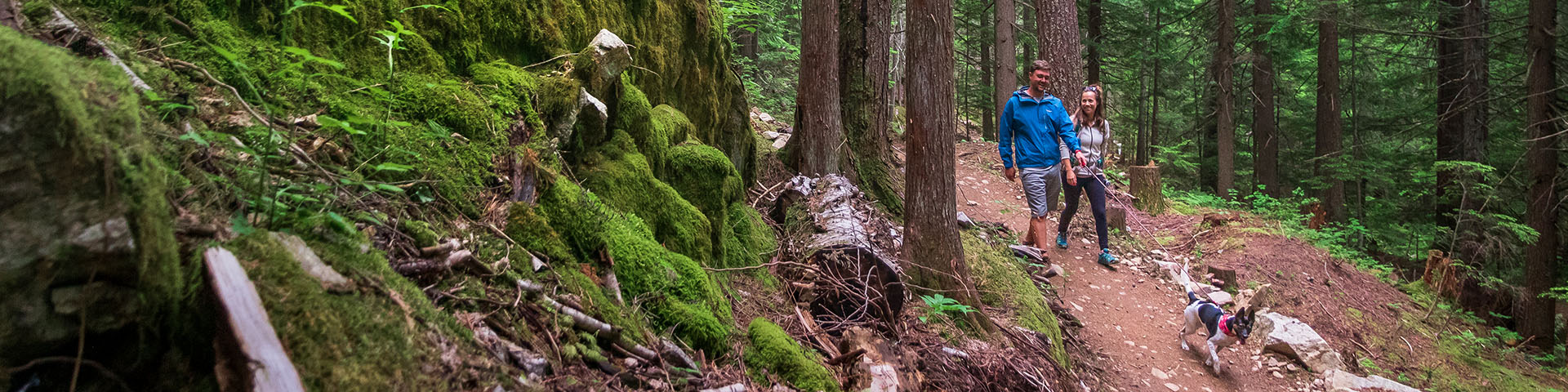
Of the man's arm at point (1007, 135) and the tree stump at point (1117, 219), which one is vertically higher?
the man's arm at point (1007, 135)

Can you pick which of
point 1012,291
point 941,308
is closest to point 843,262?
point 941,308

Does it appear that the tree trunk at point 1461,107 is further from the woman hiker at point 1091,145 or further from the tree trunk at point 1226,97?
the woman hiker at point 1091,145

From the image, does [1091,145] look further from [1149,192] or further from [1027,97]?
[1149,192]

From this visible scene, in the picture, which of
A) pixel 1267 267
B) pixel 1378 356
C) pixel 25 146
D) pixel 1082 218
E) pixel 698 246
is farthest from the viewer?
pixel 1082 218

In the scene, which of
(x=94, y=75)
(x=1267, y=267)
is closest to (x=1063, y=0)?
(x=1267, y=267)

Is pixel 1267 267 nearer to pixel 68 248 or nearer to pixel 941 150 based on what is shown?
pixel 941 150

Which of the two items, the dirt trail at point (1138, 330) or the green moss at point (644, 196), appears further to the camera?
the dirt trail at point (1138, 330)

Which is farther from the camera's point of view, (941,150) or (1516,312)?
(1516,312)

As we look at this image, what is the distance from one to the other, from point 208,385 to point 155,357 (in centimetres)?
11

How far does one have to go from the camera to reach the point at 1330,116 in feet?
51.6

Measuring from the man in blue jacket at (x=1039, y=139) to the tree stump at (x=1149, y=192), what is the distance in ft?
16.6

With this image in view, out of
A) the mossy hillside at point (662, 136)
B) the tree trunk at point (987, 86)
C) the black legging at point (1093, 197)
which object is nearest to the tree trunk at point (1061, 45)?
the black legging at point (1093, 197)

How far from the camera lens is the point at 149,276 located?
51.9 inches

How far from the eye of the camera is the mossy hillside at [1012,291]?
5.46 metres
